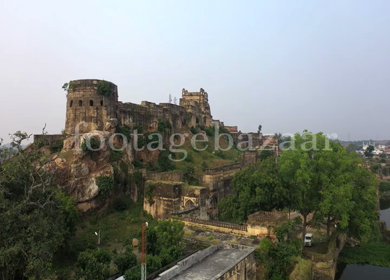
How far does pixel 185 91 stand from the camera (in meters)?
60.7

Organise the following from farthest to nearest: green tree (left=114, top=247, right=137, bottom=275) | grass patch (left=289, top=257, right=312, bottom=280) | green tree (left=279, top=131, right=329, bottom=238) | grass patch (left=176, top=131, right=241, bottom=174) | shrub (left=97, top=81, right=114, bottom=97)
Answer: grass patch (left=176, top=131, right=241, bottom=174), shrub (left=97, top=81, right=114, bottom=97), green tree (left=279, top=131, right=329, bottom=238), grass patch (left=289, top=257, right=312, bottom=280), green tree (left=114, top=247, right=137, bottom=275)

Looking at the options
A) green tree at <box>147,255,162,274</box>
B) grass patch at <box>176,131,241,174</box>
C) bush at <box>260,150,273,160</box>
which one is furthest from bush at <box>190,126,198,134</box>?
green tree at <box>147,255,162,274</box>

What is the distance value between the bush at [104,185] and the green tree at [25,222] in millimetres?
7165

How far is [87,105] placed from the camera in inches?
1132

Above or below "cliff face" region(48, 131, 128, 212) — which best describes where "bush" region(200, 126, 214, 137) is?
above

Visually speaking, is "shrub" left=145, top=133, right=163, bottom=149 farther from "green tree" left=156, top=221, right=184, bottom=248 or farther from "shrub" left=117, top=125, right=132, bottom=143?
"green tree" left=156, top=221, right=184, bottom=248

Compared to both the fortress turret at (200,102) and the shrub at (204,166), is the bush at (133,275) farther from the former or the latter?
the fortress turret at (200,102)

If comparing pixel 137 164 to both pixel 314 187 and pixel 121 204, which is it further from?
pixel 314 187

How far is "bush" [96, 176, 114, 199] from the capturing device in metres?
24.3

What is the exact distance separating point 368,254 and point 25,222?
2390 centimetres

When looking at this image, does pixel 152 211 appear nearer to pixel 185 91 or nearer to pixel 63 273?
pixel 63 273

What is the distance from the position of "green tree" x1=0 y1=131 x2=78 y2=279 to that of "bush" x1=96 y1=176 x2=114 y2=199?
716 cm

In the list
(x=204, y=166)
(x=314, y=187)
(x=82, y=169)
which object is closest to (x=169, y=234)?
(x=314, y=187)

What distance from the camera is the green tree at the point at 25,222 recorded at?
13.0 m
